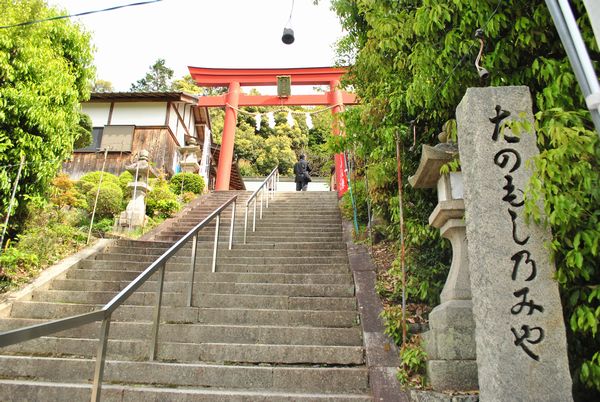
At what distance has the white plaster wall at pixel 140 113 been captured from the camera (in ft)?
53.1

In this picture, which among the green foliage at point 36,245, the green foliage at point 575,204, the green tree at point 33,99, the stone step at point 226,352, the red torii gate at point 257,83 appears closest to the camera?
the green foliage at point 575,204

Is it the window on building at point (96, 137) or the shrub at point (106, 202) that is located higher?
the window on building at point (96, 137)

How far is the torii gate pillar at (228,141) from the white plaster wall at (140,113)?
3.49 m

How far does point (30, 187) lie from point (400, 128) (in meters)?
5.91

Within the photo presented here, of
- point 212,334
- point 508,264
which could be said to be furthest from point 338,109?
point 508,264

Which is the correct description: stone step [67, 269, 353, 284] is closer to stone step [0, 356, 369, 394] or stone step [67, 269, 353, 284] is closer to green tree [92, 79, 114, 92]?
stone step [0, 356, 369, 394]

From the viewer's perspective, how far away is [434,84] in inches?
146

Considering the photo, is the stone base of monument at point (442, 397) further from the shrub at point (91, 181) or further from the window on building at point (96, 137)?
the window on building at point (96, 137)

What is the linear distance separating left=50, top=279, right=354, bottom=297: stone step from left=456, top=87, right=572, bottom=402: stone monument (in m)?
2.55

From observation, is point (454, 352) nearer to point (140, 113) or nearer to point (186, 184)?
point (186, 184)

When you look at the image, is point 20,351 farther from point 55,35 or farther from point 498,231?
point 55,35

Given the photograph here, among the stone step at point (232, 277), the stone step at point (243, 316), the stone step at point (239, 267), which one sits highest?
the stone step at point (239, 267)

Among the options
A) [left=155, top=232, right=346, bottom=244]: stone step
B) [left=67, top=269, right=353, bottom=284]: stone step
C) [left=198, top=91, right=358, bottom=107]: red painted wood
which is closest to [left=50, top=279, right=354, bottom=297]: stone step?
[left=67, top=269, right=353, bottom=284]: stone step

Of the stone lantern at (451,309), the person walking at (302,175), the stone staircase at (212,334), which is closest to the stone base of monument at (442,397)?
the stone lantern at (451,309)
